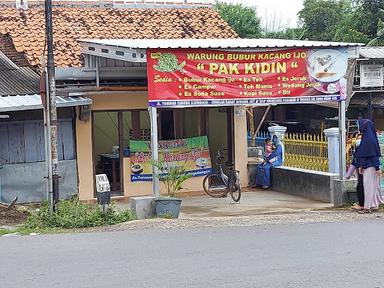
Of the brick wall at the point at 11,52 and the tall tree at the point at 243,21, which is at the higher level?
the tall tree at the point at 243,21

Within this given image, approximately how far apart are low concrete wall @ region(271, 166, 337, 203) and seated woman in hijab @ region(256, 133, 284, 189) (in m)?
0.15

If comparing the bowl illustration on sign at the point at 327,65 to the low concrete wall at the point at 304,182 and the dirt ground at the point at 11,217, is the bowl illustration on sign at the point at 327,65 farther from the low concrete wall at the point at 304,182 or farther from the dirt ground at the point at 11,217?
the dirt ground at the point at 11,217

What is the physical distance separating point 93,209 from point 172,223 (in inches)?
62.1

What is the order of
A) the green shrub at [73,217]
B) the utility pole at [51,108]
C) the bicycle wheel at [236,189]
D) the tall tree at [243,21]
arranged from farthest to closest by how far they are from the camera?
the tall tree at [243,21] → the bicycle wheel at [236,189] → the utility pole at [51,108] → the green shrub at [73,217]

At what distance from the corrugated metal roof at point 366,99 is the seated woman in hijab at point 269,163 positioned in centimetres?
787

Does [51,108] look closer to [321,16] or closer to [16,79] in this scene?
[16,79]

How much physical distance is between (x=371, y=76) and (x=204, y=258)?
17.4 m

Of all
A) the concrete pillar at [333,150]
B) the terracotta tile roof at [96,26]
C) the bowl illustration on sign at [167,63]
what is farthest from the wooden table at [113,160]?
the concrete pillar at [333,150]

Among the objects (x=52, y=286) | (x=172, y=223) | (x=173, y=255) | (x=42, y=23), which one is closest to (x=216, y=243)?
(x=173, y=255)

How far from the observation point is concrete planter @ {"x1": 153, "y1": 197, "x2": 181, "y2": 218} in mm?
11922

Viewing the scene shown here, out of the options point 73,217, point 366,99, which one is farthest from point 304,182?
point 366,99

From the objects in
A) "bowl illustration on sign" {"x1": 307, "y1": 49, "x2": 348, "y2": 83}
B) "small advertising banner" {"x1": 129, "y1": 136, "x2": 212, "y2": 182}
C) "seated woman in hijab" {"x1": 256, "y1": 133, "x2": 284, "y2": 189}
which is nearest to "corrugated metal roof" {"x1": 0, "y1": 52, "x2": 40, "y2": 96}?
"small advertising banner" {"x1": 129, "y1": 136, "x2": 212, "y2": 182}

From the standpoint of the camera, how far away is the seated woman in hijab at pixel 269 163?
57.3ft

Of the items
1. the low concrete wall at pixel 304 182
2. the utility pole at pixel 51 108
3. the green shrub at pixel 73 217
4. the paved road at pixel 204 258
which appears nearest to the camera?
the paved road at pixel 204 258
